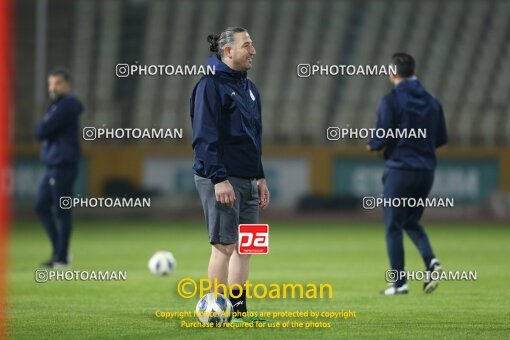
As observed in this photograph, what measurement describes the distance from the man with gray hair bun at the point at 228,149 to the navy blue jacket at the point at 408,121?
8.84ft

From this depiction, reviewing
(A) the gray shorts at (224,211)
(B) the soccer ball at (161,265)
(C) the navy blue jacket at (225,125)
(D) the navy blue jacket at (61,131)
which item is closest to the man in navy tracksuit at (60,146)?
(D) the navy blue jacket at (61,131)

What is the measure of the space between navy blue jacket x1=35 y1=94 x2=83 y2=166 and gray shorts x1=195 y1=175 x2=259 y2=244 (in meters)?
5.28

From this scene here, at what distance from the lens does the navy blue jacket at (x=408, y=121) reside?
33.5 ft

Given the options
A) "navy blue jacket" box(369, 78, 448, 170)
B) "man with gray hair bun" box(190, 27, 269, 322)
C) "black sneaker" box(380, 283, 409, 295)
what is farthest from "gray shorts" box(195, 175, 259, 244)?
"black sneaker" box(380, 283, 409, 295)

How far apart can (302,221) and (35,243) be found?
29.9 feet

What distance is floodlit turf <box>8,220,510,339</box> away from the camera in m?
7.68

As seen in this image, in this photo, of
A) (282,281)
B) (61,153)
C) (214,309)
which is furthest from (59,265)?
(214,309)

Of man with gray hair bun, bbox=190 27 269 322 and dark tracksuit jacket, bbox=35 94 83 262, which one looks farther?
dark tracksuit jacket, bbox=35 94 83 262

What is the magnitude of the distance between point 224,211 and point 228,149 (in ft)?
1.45

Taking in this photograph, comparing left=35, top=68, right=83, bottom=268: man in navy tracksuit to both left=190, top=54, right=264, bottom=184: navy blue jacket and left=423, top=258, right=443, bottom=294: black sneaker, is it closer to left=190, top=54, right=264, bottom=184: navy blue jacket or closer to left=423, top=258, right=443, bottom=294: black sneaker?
left=423, top=258, right=443, bottom=294: black sneaker

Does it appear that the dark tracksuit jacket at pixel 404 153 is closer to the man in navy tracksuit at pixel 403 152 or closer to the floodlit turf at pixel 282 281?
the man in navy tracksuit at pixel 403 152

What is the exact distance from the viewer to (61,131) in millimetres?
12734

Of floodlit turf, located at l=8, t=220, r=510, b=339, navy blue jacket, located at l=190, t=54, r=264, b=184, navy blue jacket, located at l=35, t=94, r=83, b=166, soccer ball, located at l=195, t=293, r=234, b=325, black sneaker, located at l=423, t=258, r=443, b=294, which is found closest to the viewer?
navy blue jacket, located at l=190, t=54, r=264, b=184

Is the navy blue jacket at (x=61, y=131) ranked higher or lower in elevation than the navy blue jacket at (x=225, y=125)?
higher
